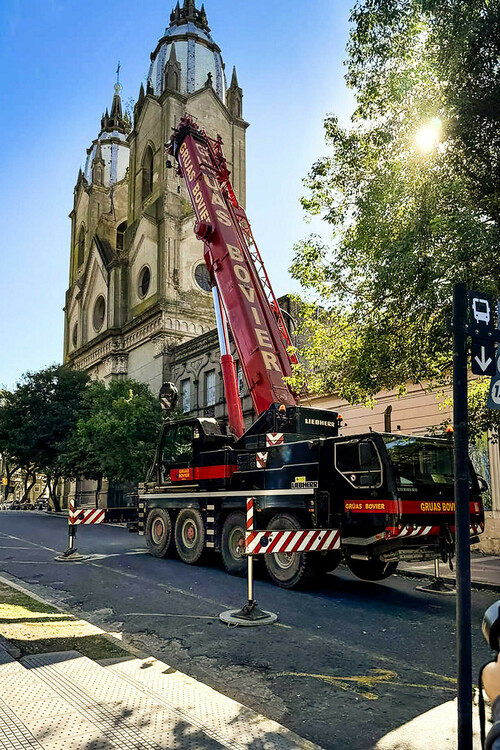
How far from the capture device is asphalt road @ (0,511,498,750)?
5012 millimetres

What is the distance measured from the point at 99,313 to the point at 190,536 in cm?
4028

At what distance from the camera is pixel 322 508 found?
10344mm

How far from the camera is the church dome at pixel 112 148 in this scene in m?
62.2

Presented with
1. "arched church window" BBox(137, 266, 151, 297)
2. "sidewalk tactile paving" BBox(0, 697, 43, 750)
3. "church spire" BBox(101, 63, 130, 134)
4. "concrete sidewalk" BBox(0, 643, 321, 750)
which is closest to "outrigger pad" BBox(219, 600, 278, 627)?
"concrete sidewalk" BBox(0, 643, 321, 750)

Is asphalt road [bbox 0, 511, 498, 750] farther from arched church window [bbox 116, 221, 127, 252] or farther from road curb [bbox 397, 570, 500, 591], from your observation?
arched church window [bbox 116, 221, 127, 252]

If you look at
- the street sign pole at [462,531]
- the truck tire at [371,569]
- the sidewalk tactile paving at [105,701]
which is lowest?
the truck tire at [371,569]

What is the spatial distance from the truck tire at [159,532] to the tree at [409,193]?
488 cm

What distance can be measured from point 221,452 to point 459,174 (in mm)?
7184

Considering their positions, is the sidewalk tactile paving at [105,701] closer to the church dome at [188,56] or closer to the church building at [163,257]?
the church building at [163,257]

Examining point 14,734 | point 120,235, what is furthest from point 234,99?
point 14,734

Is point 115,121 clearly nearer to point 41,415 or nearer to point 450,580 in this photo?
point 41,415

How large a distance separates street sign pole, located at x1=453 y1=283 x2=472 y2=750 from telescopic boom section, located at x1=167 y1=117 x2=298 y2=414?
9078 mm

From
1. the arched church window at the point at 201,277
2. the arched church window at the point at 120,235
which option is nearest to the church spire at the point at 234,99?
the arched church window at the point at 201,277

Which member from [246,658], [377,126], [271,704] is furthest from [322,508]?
[377,126]
